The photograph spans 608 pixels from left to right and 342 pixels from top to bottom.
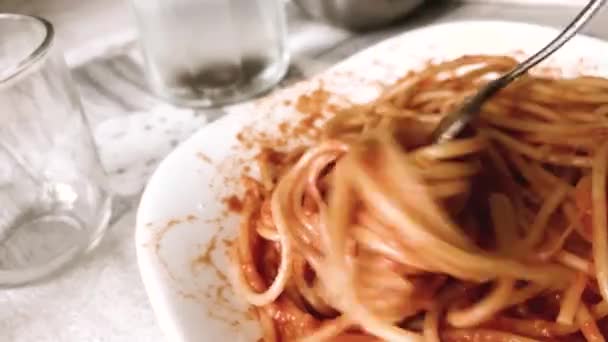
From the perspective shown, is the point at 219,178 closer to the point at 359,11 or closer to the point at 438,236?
the point at 438,236

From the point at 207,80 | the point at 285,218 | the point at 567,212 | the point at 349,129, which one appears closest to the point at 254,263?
the point at 285,218

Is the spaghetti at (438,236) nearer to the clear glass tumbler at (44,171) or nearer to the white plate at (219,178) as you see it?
the white plate at (219,178)

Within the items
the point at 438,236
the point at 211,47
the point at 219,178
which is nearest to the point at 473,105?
the point at 438,236

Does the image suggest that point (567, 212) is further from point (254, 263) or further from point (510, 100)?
point (254, 263)

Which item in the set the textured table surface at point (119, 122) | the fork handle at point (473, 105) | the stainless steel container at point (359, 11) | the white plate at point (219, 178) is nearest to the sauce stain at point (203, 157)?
the white plate at point (219, 178)

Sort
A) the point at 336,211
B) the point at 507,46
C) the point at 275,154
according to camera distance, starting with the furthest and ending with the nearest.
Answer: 1. the point at 507,46
2. the point at 275,154
3. the point at 336,211
